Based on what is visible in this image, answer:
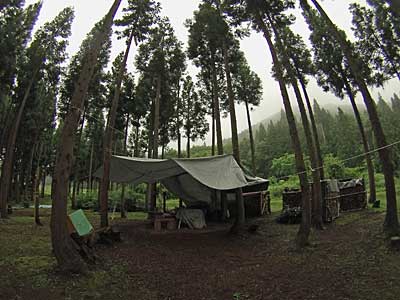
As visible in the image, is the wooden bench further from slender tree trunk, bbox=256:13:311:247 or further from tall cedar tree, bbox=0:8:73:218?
tall cedar tree, bbox=0:8:73:218

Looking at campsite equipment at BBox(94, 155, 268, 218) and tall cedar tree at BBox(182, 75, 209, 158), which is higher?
tall cedar tree at BBox(182, 75, 209, 158)

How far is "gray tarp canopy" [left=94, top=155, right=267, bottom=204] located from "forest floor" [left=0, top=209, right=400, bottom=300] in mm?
1496

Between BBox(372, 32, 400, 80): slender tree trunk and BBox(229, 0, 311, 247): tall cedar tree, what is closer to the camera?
BBox(229, 0, 311, 247): tall cedar tree

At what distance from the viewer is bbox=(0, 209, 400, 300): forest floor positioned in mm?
3438

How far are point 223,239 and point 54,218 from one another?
430 cm

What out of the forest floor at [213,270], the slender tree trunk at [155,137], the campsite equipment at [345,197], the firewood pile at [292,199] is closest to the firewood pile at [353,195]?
the campsite equipment at [345,197]

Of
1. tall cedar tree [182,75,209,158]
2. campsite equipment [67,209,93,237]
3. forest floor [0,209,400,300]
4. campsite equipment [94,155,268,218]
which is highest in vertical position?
tall cedar tree [182,75,209,158]

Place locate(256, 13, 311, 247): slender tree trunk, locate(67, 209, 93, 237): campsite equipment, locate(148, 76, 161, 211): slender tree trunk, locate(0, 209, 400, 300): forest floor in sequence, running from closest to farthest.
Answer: locate(0, 209, 400, 300): forest floor < locate(67, 209, 93, 237): campsite equipment < locate(256, 13, 311, 247): slender tree trunk < locate(148, 76, 161, 211): slender tree trunk

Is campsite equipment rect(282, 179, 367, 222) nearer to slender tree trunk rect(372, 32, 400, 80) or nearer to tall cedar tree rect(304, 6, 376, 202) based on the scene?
tall cedar tree rect(304, 6, 376, 202)

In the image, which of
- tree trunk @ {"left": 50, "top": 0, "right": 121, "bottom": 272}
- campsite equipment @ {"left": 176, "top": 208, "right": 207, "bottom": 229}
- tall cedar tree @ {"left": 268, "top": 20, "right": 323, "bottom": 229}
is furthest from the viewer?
campsite equipment @ {"left": 176, "top": 208, "right": 207, "bottom": 229}

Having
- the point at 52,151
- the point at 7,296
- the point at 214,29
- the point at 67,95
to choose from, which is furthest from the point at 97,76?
the point at 52,151

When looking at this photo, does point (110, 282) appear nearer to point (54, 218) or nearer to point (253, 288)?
point (54, 218)

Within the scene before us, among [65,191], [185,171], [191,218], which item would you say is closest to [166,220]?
[191,218]

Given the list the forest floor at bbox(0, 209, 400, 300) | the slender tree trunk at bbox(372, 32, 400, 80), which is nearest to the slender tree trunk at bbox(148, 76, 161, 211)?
the forest floor at bbox(0, 209, 400, 300)
